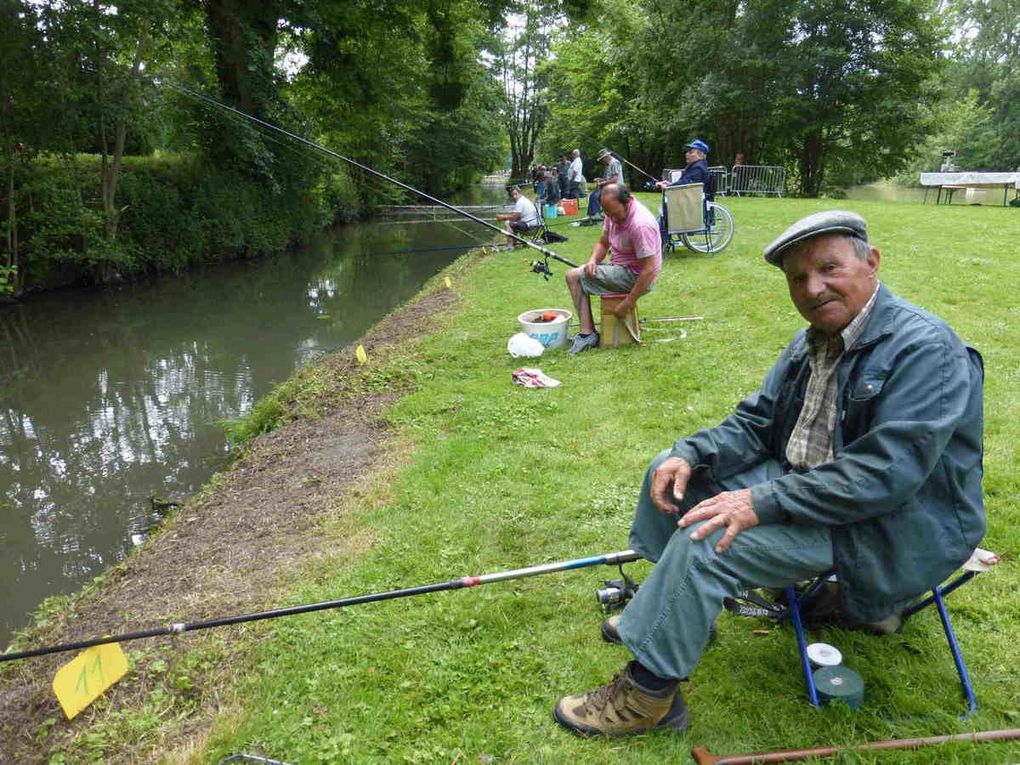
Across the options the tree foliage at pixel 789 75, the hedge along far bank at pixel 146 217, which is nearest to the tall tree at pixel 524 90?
the tree foliage at pixel 789 75

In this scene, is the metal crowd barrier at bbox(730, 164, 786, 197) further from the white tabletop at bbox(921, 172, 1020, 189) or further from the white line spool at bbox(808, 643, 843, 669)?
the white line spool at bbox(808, 643, 843, 669)

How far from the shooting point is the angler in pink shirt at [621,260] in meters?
5.41

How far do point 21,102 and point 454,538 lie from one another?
10.5 metres

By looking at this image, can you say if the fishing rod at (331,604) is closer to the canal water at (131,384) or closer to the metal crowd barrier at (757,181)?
the canal water at (131,384)

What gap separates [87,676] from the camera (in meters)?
2.34

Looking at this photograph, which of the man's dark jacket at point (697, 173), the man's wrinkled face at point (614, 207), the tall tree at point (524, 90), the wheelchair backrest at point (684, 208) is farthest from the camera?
the tall tree at point (524, 90)

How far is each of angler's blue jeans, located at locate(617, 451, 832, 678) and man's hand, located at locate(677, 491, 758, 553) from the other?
2 cm

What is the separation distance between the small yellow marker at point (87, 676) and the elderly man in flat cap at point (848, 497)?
5.99 ft

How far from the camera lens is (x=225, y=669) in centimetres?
250

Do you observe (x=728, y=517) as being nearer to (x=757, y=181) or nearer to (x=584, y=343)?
(x=584, y=343)

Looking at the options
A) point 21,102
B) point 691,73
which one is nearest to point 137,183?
point 21,102

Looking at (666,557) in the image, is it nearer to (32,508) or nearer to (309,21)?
(32,508)

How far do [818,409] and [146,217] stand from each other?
14217 millimetres

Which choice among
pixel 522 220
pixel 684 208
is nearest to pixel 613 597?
pixel 684 208
